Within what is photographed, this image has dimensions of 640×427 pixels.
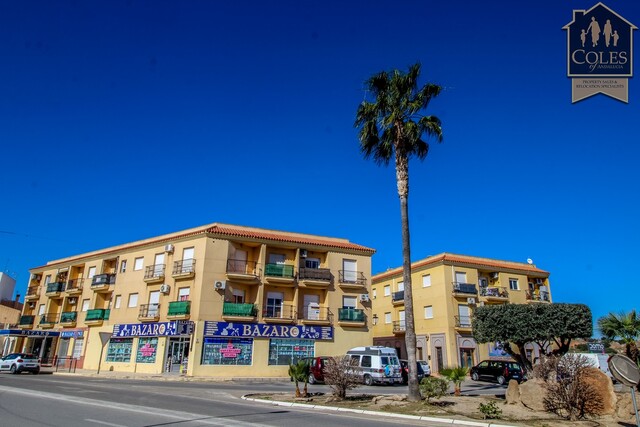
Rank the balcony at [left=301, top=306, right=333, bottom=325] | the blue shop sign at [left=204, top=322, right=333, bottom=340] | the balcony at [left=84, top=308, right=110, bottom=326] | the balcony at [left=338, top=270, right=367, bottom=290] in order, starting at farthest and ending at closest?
the balcony at [left=84, top=308, right=110, bottom=326], the balcony at [left=338, top=270, right=367, bottom=290], the balcony at [left=301, top=306, right=333, bottom=325], the blue shop sign at [left=204, top=322, right=333, bottom=340]

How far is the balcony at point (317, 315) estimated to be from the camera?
36031 mm

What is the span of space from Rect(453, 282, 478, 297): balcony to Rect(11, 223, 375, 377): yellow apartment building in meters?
8.57

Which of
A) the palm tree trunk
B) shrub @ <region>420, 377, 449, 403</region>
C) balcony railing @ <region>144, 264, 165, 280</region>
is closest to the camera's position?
shrub @ <region>420, 377, 449, 403</region>

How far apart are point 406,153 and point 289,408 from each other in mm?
10556

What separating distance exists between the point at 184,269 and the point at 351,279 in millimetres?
13386

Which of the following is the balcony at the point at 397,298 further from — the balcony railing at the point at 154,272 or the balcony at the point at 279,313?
the balcony railing at the point at 154,272

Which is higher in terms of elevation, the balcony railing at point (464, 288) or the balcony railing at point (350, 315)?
the balcony railing at point (464, 288)

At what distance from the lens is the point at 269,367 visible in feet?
111

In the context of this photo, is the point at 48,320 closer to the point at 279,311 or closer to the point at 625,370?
the point at 279,311

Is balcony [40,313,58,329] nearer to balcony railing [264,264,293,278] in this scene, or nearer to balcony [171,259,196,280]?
balcony [171,259,196,280]

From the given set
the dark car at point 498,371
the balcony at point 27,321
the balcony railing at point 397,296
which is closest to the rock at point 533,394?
the dark car at point 498,371

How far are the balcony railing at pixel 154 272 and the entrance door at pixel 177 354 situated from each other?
5295 mm

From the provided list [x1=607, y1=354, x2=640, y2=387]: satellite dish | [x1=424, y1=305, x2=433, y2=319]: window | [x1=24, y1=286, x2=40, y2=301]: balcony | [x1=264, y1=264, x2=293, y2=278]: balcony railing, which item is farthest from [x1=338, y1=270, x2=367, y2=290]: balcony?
[x1=24, y1=286, x2=40, y2=301]: balcony

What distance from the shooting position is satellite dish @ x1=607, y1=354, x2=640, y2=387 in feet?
28.2
